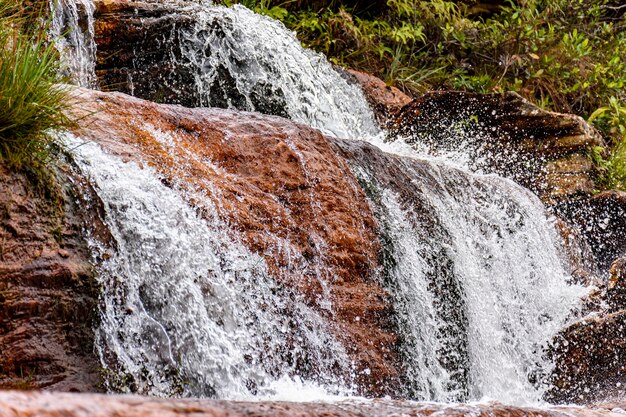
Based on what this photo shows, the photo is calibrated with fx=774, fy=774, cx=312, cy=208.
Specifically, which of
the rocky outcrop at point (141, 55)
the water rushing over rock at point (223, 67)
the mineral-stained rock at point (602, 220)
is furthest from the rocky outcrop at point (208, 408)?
the mineral-stained rock at point (602, 220)

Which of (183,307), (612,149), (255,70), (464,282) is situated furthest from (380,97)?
(183,307)

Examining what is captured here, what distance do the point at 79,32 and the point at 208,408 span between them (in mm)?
5240

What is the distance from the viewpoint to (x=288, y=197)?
4.39m

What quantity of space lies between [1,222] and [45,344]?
515mm

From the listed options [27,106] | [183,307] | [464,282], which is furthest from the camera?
[464,282]

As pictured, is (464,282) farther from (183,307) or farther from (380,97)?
(380,97)

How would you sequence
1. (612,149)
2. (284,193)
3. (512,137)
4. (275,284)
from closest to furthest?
(275,284) → (284,193) → (512,137) → (612,149)

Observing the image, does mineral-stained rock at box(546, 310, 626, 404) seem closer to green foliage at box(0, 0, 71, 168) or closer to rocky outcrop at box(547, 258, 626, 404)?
rocky outcrop at box(547, 258, 626, 404)

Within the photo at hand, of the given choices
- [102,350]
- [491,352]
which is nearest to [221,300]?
[102,350]

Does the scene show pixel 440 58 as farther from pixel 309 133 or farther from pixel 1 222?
pixel 1 222

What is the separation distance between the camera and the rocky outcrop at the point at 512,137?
311 inches

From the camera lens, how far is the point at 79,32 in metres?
6.38

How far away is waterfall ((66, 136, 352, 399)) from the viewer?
333 cm

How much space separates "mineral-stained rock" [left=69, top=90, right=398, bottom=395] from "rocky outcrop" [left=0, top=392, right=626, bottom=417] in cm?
158
